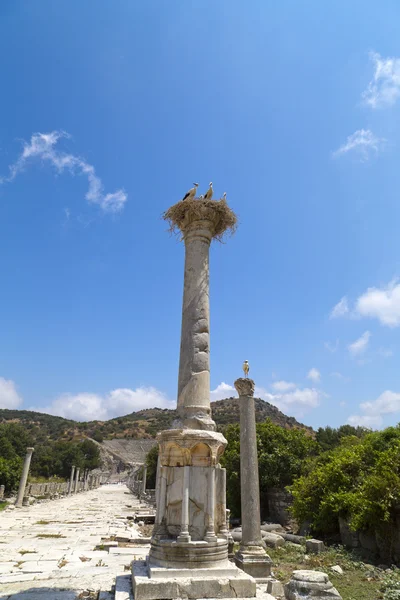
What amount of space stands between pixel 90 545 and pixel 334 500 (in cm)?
863

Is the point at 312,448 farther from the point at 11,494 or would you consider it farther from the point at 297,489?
the point at 11,494

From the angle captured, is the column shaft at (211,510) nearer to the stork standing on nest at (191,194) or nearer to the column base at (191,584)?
the column base at (191,584)

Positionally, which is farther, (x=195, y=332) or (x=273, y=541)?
(x=273, y=541)

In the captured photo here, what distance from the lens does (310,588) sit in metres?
6.62

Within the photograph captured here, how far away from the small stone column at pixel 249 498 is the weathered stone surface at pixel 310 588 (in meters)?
2.55

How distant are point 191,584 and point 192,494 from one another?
107 centimetres

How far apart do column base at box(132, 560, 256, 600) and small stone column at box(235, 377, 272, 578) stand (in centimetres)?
424

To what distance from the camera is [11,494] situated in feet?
103

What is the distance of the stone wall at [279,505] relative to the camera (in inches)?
851

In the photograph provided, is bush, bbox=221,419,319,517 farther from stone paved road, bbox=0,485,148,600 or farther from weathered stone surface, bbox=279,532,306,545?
stone paved road, bbox=0,485,148,600

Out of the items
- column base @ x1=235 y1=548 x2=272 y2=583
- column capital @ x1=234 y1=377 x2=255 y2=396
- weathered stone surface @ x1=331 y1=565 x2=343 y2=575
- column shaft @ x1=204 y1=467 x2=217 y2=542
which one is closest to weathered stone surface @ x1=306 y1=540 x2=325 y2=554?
weathered stone surface @ x1=331 y1=565 x2=343 y2=575

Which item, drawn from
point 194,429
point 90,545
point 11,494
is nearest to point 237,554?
point 90,545

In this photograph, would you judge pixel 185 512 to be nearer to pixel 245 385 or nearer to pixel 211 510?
pixel 211 510

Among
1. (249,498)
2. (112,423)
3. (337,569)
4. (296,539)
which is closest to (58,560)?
(249,498)
